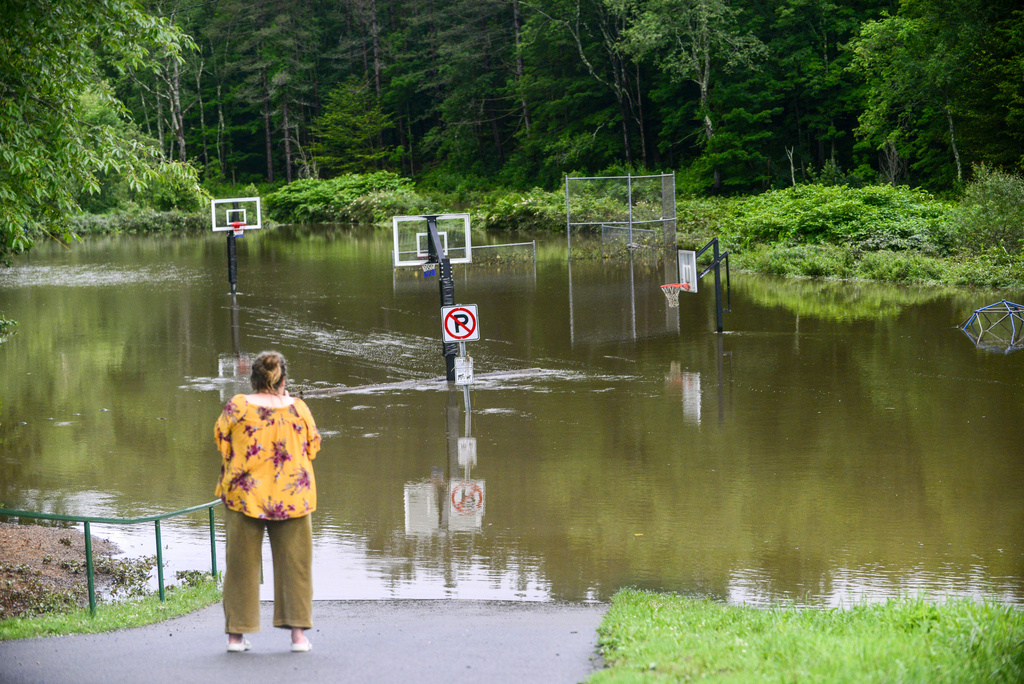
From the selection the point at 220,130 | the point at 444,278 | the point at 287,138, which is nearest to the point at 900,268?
the point at 444,278

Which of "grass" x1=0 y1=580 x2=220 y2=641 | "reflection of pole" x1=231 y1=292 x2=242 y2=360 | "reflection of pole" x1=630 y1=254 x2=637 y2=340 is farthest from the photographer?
"reflection of pole" x1=630 y1=254 x2=637 y2=340

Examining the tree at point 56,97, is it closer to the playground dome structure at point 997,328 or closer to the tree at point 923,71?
the playground dome structure at point 997,328

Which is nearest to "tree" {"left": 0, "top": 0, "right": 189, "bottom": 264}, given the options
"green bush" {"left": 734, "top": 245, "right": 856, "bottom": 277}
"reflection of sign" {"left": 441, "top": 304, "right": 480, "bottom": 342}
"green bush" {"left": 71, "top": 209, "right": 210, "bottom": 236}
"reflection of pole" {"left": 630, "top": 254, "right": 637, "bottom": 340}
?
"reflection of sign" {"left": 441, "top": 304, "right": 480, "bottom": 342}

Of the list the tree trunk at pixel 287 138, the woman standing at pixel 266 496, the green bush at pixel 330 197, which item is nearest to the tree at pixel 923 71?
the green bush at pixel 330 197

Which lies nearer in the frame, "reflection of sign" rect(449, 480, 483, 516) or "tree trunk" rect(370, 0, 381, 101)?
"reflection of sign" rect(449, 480, 483, 516)

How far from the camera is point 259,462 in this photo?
5582 mm

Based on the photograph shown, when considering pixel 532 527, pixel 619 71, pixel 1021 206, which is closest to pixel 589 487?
pixel 532 527

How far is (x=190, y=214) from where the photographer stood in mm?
64188

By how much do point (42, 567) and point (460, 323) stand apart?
6917 mm

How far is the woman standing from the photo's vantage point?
18.4 feet

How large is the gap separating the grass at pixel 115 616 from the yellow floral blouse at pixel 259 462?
63.0 inches

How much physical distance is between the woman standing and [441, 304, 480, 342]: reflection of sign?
28.0 feet

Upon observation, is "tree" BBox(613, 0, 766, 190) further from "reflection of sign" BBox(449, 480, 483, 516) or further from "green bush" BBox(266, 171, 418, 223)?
"reflection of sign" BBox(449, 480, 483, 516)

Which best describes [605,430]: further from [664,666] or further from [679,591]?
[664,666]
